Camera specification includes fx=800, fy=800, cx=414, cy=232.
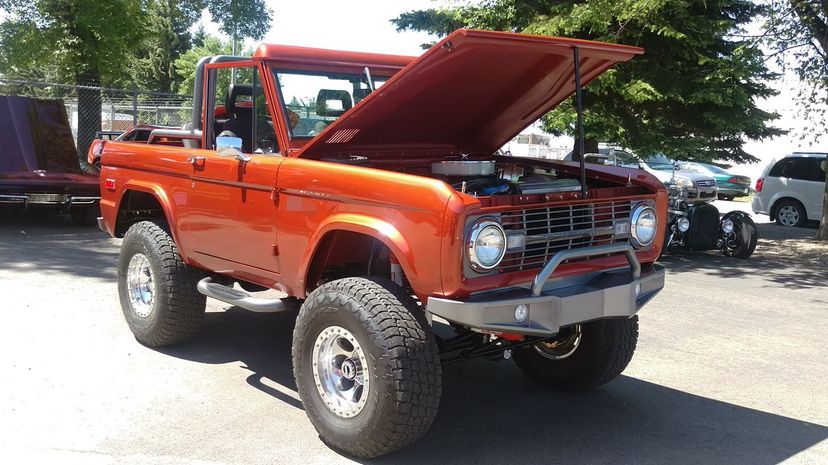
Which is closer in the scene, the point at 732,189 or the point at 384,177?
the point at 384,177

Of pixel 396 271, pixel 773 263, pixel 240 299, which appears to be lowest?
pixel 773 263

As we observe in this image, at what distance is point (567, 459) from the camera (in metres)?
4.21

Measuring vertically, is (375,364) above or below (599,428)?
above

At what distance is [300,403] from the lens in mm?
4902

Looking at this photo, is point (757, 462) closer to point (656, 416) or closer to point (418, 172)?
point (656, 416)

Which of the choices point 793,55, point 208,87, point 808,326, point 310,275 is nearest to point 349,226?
point 310,275

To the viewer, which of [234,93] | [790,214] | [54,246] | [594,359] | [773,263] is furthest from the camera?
[790,214]

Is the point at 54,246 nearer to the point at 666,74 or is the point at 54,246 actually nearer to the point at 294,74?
the point at 294,74

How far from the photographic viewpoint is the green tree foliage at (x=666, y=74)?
11.5 m

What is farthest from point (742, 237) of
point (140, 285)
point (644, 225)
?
point (140, 285)

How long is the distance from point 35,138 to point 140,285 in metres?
7.02

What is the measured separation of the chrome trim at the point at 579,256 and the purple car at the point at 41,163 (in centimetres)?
906

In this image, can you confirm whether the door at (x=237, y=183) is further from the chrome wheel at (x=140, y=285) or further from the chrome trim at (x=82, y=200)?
the chrome trim at (x=82, y=200)

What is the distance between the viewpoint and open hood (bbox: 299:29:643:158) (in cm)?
423
